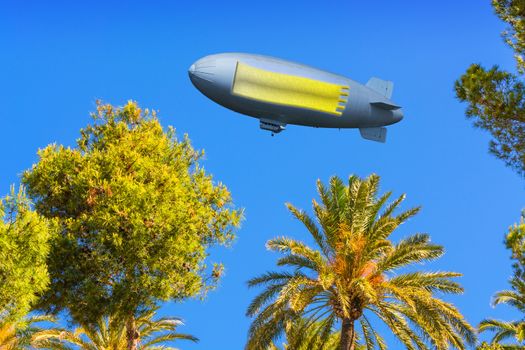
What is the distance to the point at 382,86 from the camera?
53812 millimetres

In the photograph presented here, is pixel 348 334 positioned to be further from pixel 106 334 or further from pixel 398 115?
pixel 398 115

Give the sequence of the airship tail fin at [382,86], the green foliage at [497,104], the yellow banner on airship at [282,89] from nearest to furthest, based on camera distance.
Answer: the green foliage at [497,104]
the yellow banner on airship at [282,89]
the airship tail fin at [382,86]

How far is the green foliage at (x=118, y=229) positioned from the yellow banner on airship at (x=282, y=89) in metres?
14.9

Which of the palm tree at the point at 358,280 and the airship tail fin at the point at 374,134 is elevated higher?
the airship tail fin at the point at 374,134

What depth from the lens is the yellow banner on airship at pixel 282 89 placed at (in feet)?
139

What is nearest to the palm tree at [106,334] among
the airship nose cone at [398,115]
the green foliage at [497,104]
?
the green foliage at [497,104]

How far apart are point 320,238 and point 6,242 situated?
35.0 feet

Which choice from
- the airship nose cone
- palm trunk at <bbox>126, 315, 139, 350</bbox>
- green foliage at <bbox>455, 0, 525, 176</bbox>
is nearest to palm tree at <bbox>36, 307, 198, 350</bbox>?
palm trunk at <bbox>126, 315, 139, 350</bbox>

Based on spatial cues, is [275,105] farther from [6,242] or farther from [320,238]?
[6,242]

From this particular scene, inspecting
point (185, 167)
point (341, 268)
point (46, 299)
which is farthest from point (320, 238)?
point (46, 299)

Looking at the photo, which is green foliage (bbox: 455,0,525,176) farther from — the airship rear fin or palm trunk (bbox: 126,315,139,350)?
the airship rear fin

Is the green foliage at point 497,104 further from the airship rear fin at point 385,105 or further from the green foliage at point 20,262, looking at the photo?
the airship rear fin at point 385,105

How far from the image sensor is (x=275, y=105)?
43.2m

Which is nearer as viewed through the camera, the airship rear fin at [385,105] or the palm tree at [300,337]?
the palm tree at [300,337]
